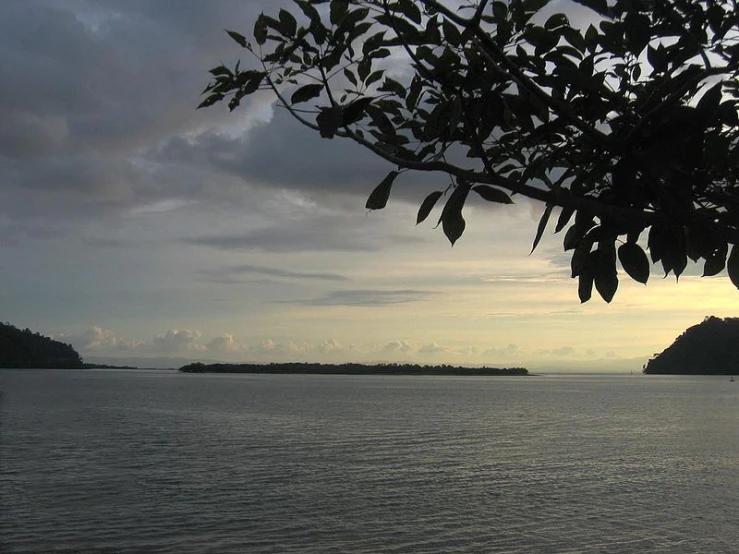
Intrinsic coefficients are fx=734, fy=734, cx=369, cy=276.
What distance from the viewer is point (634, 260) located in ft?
9.69

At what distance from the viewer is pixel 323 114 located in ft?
8.52

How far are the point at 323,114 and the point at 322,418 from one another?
5684cm

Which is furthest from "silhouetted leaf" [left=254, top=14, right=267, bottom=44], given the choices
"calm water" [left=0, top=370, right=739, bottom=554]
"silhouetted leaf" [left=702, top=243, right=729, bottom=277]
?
"calm water" [left=0, top=370, right=739, bottom=554]

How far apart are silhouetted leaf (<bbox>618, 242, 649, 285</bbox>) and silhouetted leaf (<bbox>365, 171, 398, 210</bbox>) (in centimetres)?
97

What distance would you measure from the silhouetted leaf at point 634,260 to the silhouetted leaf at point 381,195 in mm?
975

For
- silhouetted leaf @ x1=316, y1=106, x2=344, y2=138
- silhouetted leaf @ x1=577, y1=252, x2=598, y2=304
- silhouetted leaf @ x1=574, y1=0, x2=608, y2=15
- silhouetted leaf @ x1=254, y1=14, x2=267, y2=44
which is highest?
silhouetted leaf @ x1=574, y1=0, x2=608, y2=15

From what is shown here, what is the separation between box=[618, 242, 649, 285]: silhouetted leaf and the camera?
2.95 metres

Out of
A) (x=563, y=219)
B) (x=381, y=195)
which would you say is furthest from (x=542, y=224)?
(x=381, y=195)

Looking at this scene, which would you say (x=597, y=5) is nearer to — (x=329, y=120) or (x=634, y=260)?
(x=634, y=260)

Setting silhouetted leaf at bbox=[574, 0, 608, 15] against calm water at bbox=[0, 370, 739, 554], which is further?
calm water at bbox=[0, 370, 739, 554]

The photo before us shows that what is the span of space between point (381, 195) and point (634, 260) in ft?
3.46

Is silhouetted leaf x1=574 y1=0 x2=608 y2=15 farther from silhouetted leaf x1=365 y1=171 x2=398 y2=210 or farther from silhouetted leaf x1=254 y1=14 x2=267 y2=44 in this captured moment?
silhouetted leaf x1=254 y1=14 x2=267 y2=44

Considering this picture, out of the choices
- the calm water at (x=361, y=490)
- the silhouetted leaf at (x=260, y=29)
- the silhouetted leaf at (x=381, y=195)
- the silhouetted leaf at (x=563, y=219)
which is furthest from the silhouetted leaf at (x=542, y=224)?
the calm water at (x=361, y=490)

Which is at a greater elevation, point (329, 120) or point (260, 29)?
point (260, 29)
